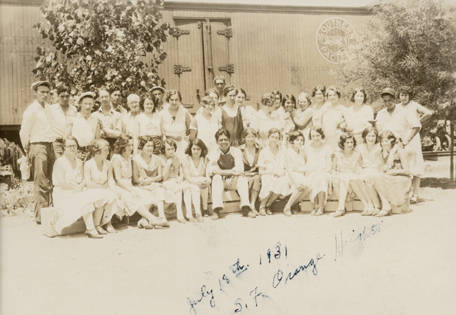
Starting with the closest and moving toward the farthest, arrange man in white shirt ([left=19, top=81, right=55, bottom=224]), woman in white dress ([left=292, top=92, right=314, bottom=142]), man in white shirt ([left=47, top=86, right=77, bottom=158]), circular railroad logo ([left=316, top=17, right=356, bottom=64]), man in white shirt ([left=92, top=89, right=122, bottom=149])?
1. man in white shirt ([left=19, top=81, right=55, bottom=224])
2. man in white shirt ([left=47, top=86, right=77, bottom=158])
3. man in white shirt ([left=92, top=89, right=122, bottom=149])
4. woman in white dress ([left=292, top=92, right=314, bottom=142])
5. circular railroad logo ([left=316, top=17, right=356, bottom=64])

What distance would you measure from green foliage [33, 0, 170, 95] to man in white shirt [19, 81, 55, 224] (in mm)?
364

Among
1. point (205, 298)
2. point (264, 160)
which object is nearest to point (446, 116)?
point (264, 160)

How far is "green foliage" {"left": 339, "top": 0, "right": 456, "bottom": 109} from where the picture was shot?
4.27 meters

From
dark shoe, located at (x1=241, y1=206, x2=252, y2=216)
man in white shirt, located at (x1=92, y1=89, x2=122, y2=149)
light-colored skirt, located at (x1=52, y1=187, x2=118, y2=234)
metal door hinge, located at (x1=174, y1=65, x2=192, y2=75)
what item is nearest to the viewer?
light-colored skirt, located at (x1=52, y1=187, x2=118, y2=234)

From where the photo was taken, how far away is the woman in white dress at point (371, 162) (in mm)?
3963

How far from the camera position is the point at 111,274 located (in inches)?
115

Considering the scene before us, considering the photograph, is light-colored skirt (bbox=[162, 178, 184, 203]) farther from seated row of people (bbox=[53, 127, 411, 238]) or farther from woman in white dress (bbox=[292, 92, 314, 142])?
woman in white dress (bbox=[292, 92, 314, 142])

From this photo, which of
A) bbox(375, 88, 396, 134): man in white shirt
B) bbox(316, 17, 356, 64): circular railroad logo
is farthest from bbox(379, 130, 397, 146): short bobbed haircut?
bbox(316, 17, 356, 64): circular railroad logo

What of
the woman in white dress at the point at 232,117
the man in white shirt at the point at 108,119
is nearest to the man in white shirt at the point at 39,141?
the man in white shirt at the point at 108,119

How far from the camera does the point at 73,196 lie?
3.35 meters

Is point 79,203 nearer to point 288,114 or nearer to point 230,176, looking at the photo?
point 230,176

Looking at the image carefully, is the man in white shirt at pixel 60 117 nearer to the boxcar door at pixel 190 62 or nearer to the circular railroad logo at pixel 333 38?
the boxcar door at pixel 190 62

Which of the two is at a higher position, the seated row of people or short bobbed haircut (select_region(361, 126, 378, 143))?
short bobbed haircut (select_region(361, 126, 378, 143))

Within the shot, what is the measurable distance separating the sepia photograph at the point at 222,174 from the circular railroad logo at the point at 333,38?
22mm
